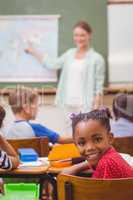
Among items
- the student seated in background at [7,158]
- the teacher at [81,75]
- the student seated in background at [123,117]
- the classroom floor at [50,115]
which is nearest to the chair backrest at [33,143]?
the student seated in background at [7,158]

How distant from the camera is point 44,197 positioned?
3.25m

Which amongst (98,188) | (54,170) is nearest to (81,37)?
(54,170)

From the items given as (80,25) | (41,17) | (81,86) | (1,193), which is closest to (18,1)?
(41,17)

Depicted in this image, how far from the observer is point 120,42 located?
239 inches

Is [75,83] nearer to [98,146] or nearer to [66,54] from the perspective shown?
[66,54]

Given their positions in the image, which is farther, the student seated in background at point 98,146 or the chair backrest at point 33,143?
the chair backrest at point 33,143

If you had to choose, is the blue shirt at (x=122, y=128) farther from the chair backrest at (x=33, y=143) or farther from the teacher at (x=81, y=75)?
the teacher at (x=81, y=75)

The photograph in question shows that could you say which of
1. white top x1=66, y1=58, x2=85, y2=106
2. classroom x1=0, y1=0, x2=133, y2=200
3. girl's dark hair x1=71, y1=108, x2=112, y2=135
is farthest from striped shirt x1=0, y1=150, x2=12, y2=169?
white top x1=66, y1=58, x2=85, y2=106

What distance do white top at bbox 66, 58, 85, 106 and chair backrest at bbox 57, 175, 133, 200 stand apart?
13.1ft

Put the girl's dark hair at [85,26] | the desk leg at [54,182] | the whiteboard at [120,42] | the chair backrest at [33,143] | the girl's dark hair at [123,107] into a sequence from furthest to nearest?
the whiteboard at [120,42], the girl's dark hair at [85,26], the girl's dark hair at [123,107], the chair backrest at [33,143], the desk leg at [54,182]

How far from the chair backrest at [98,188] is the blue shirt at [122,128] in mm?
1878

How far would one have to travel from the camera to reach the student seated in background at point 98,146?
6.73ft

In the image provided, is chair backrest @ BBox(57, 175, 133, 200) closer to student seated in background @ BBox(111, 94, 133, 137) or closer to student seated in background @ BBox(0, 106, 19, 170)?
student seated in background @ BBox(0, 106, 19, 170)

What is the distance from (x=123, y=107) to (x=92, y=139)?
71.8 inches
